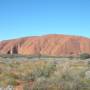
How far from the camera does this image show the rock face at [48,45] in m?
122

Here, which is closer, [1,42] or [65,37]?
[65,37]

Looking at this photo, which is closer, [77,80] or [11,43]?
[77,80]

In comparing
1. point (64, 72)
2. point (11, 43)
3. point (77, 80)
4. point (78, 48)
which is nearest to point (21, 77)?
point (64, 72)

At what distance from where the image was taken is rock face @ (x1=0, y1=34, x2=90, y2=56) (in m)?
122

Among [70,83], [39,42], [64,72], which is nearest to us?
[70,83]

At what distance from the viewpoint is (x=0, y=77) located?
20906 mm

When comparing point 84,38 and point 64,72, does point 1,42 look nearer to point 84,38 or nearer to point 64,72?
point 84,38

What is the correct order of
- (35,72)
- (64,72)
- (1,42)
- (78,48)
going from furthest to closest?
(1,42) → (78,48) → (35,72) → (64,72)

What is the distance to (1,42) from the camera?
455ft

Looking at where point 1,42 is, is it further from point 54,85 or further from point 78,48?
point 54,85

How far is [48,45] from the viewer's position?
12850 cm

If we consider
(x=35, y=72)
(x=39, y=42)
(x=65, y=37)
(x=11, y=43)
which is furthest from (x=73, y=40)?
(x=35, y=72)

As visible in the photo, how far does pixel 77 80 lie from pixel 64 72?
2.87m

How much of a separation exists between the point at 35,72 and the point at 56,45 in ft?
342
